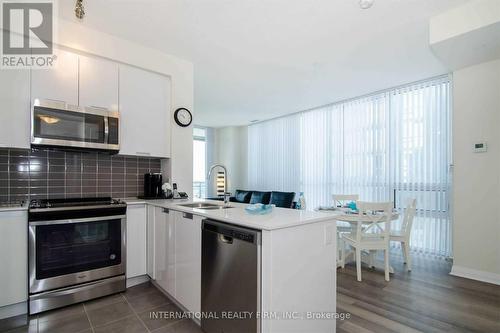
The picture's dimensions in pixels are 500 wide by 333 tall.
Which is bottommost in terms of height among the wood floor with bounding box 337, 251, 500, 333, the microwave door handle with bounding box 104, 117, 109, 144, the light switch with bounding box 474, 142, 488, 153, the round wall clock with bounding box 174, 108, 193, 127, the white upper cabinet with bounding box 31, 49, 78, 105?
the wood floor with bounding box 337, 251, 500, 333

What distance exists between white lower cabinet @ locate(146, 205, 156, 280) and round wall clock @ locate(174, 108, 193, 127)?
116cm

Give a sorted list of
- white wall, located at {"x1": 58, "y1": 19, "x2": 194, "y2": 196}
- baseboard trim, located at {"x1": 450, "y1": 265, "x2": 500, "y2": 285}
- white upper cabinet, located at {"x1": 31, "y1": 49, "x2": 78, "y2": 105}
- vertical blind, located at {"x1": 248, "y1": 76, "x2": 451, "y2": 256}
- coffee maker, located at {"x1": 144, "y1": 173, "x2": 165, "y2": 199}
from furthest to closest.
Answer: vertical blind, located at {"x1": 248, "y1": 76, "x2": 451, "y2": 256}
coffee maker, located at {"x1": 144, "y1": 173, "x2": 165, "y2": 199}
baseboard trim, located at {"x1": 450, "y1": 265, "x2": 500, "y2": 285}
white wall, located at {"x1": 58, "y1": 19, "x2": 194, "y2": 196}
white upper cabinet, located at {"x1": 31, "y1": 49, "x2": 78, "y2": 105}

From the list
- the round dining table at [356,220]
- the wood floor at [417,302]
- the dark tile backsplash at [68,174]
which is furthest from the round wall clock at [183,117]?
the wood floor at [417,302]

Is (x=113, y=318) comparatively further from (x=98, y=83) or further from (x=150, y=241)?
(x=98, y=83)

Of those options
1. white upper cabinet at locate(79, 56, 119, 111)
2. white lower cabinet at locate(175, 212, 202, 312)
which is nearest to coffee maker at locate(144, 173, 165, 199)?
white upper cabinet at locate(79, 56, 119, 111)

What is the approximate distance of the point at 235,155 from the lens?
7754mm

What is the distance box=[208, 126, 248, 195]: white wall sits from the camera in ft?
25.0

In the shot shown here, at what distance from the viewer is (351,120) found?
489 centimetres

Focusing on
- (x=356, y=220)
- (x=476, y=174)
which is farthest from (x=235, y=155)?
(x=476, y=174)

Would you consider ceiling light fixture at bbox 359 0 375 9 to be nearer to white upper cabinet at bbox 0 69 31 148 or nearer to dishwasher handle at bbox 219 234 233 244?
dishwasher handle at bbox 219 234 233 244

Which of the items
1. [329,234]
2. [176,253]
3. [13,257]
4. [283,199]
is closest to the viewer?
[329,234]

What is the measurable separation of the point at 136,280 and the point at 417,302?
289 centimetres

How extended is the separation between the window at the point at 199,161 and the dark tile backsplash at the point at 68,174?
4.26 meters

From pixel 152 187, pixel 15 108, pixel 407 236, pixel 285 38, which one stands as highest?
pixel 285 38
